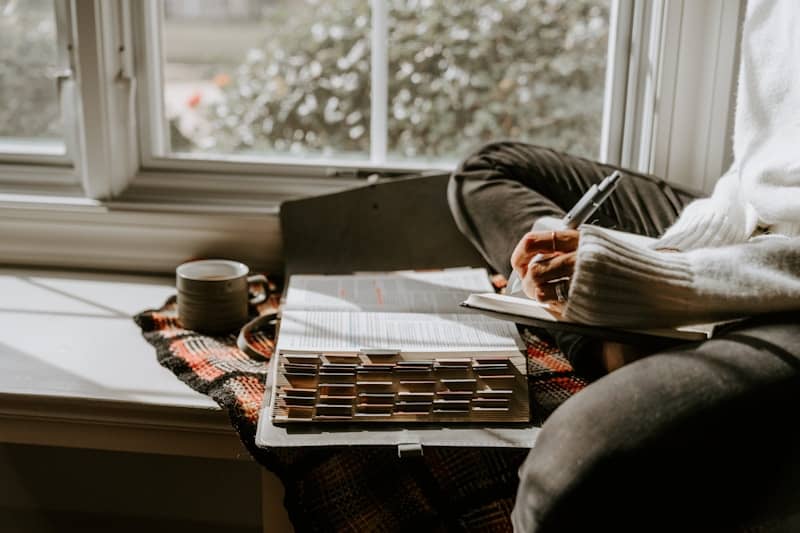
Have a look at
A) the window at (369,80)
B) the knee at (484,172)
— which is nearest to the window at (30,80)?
the window at (369,80)

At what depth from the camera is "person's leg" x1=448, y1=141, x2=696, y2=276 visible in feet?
3.74

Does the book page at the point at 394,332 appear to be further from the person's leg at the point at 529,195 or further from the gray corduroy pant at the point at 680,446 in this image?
the gray corduroy pant at the point at 680,446

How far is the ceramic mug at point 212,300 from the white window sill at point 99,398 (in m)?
0.08

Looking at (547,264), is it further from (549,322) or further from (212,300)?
(212,300)

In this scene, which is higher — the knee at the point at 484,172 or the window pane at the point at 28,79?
the window pane at the point at 28,79

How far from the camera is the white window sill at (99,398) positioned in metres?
1.01

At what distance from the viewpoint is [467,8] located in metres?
1.54

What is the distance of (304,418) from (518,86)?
3.18 ft

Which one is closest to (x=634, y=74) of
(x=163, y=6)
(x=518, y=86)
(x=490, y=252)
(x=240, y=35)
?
(x=518, y=86)

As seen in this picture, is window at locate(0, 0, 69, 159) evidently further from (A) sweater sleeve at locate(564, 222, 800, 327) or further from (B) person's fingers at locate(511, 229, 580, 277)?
(A) sweater sleeve at locate(564, 222, 800, 327)

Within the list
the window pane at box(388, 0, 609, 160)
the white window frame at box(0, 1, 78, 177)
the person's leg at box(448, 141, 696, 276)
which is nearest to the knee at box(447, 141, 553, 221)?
the person's leg at box(448, 141, 696, 276)

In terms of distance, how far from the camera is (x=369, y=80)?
62.5 inches

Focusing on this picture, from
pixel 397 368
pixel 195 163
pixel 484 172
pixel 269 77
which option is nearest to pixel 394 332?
pixel 397 368

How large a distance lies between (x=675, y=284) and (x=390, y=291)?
530 mm
